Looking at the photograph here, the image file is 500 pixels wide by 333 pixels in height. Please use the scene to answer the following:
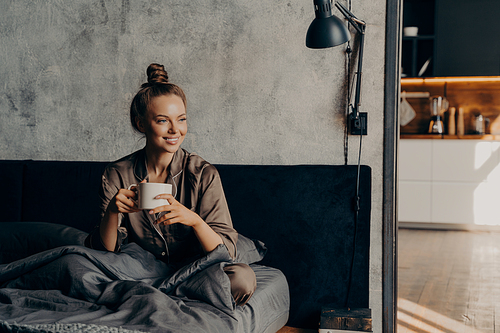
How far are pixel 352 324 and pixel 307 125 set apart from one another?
34.9 inches

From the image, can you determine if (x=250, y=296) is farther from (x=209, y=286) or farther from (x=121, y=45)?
(x=121, y=45)

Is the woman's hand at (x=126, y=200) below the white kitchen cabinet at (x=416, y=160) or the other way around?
below

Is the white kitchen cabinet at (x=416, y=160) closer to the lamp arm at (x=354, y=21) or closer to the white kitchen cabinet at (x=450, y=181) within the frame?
the white kitchen cabinet at (x=450, y=181)

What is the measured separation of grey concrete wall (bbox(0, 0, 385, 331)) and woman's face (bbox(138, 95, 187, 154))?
0.55 metres

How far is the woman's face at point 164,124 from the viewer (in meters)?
1.71

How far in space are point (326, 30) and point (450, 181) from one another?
3.80m

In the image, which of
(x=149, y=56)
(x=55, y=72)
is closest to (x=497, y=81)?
(x=149, y=56)

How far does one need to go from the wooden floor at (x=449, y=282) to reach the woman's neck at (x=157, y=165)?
1419 millimetres

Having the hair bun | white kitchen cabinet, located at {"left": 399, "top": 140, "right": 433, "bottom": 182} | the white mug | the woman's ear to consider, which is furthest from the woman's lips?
white kitchen cabinet, located at {"left": 399, "top": 140, "right": 433, "bottom": 182}

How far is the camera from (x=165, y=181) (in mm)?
1754

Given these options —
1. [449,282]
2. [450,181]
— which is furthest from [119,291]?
[450,181]

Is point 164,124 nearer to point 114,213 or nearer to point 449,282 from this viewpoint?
point 114,213

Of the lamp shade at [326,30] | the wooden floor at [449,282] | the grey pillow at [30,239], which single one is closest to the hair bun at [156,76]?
the lamp shade at [326,30]

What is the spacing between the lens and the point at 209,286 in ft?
5.00
